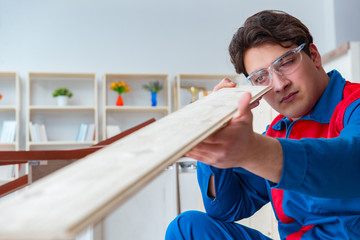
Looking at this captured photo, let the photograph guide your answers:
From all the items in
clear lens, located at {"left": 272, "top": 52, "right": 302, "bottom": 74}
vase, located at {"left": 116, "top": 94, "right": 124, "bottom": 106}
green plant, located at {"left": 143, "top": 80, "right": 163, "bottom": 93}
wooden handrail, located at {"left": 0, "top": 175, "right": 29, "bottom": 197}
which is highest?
green plant, located at {"left": 143, "top": 80, "right": 163, "bottom": 93}

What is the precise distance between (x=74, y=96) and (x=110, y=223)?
3.08 meters

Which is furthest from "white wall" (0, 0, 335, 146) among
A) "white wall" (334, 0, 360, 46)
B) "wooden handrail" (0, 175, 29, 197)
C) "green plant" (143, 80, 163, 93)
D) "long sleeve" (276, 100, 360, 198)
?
"long sleeve" (276, 100, 360, 198)

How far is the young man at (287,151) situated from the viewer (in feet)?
2.17

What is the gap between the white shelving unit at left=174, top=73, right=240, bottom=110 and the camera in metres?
5.10

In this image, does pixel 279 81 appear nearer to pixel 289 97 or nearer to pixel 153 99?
pixel 289 97

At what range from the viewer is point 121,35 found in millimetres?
5195

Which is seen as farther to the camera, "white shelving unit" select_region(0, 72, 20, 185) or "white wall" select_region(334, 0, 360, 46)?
"white wall" select_region(334, 0, 360, 46)

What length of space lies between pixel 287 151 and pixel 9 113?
15.7 feet

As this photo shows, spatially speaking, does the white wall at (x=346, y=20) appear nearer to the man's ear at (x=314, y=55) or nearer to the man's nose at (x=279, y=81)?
the man's ear at (x=314, y=55)

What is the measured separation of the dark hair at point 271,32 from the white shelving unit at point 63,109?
3.76 m

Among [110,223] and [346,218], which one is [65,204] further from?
[110,223]

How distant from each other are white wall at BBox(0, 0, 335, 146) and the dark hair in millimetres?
3628

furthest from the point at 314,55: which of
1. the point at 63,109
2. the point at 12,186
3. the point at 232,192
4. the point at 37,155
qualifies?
the point at 63,109

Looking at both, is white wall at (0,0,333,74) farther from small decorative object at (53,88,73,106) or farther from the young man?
the young man
